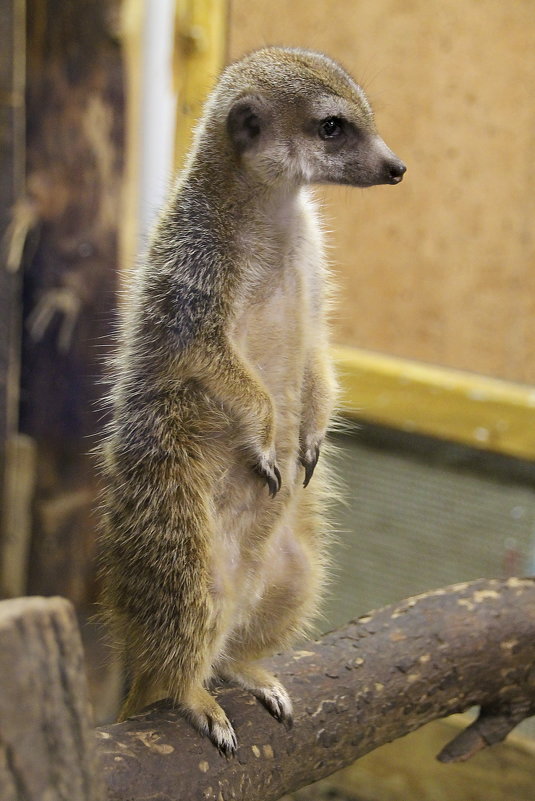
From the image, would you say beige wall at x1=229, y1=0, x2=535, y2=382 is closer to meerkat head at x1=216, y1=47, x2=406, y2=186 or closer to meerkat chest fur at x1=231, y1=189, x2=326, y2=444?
meerkat chest fur at x1=231, y1=189, x2=326, y2=444

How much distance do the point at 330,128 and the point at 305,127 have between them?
0.12 ft

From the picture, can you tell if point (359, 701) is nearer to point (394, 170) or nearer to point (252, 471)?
point (252, 471)

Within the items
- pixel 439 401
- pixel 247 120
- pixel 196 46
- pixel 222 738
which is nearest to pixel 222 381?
pixel 247 120

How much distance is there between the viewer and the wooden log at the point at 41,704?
69 centimetres

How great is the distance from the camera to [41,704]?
28.0 inches

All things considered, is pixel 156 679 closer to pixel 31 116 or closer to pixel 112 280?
pixel 112 280

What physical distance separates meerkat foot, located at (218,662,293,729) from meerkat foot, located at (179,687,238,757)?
72 mm

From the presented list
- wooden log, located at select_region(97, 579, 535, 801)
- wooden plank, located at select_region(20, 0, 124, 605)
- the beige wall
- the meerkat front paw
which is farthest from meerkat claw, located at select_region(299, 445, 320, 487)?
wooden plank, located at select_region(20, 0, 124, 605)

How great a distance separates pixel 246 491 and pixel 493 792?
4.73 ft

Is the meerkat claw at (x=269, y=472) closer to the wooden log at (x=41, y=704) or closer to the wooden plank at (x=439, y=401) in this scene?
the wooden log at (x=41, y=704)

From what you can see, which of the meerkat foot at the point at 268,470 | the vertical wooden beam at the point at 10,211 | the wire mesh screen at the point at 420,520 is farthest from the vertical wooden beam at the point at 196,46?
the meerkat foot at the point at 268,470

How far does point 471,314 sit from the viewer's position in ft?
7.46

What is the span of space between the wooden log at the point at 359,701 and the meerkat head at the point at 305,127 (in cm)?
69

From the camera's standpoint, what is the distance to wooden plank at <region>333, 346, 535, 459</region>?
2.23 m
